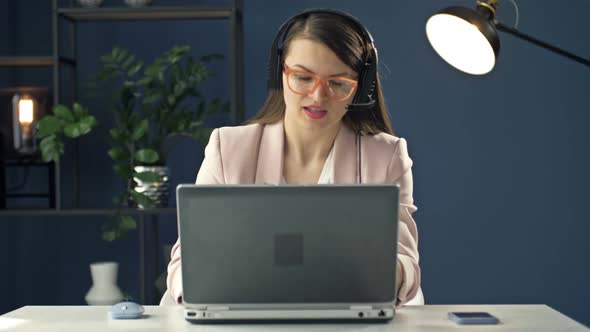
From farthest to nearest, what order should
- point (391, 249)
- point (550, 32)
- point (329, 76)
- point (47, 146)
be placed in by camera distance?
point (550, 32) < point (47, 146) < point (329, 76) < point (391, 249)

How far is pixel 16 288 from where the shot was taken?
3.95 meters

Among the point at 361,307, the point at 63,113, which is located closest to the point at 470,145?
the point at 63,113

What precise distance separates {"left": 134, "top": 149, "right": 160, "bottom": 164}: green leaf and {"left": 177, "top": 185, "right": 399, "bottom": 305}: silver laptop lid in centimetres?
184

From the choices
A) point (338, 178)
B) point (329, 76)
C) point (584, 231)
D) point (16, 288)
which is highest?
point (329, 76)

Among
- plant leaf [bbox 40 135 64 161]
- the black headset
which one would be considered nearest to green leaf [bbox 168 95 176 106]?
plant leaf [bbox 40 135 64 161]

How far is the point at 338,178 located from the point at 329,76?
28 centimetres

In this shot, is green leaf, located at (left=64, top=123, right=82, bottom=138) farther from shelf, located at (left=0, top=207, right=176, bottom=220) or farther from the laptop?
the laptop

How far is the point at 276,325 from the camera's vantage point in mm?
1662

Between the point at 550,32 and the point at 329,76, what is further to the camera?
the point at 550,32

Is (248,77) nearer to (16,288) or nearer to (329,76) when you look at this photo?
(16,288)

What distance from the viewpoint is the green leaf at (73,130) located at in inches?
134

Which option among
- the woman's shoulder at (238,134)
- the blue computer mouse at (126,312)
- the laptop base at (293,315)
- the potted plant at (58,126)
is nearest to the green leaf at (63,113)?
the potted plant at (58,126)

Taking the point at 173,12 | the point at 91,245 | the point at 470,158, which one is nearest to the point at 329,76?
the point at 173,12

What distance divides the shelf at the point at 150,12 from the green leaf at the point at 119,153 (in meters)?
0.57
